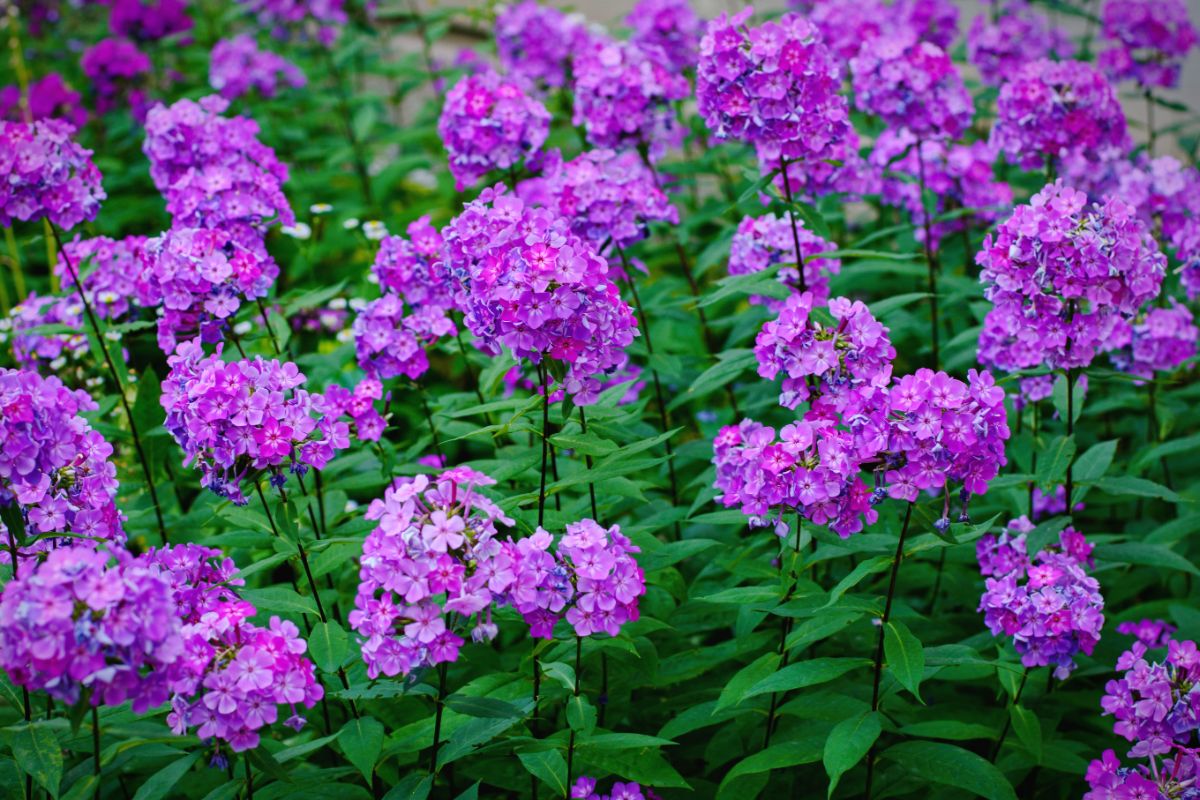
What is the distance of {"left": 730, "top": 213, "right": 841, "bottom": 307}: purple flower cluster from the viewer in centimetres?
410

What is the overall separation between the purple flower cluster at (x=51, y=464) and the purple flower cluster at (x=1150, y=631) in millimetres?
2888

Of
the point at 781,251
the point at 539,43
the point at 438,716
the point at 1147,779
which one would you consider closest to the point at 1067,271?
the point at 781,251

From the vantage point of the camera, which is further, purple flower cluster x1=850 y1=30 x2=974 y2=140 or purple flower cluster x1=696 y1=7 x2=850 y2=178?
purple flower cluster x1=850 y1=30 x2=974 y2=140

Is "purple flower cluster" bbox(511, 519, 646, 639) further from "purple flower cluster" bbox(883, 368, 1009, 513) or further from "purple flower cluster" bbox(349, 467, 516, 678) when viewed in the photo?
"purple flower cluster" bbox(883, 368, 1009, 513)

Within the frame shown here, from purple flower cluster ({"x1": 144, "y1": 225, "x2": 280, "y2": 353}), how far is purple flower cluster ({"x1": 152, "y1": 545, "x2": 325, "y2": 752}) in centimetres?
117

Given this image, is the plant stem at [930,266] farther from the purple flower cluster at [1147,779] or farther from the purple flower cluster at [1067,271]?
the purple flower cluster at [1147,779]

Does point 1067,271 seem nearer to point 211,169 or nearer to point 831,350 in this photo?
point 831,350

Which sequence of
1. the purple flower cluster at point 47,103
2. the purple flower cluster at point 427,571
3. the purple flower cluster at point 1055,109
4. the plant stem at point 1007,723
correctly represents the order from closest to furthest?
the purple flower cluster at point 427,571, the plant stem at point 1007,723, the purple flower cluster at point 1055,109, the purple flower cluster at point 47,103

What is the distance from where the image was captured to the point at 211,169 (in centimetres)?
393

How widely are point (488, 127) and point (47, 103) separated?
12.0ft

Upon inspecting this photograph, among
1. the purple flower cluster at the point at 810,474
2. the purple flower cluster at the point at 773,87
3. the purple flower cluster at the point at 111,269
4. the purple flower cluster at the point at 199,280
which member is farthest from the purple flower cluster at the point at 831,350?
the purple flower cluster at the point at 111,269

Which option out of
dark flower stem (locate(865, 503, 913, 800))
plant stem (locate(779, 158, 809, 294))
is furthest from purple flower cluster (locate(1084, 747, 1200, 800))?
plant stem (locate(779, 158, 809, 294))

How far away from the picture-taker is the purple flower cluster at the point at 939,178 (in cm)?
497

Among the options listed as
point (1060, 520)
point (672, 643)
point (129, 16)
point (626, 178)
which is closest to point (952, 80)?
point (626, 178)
